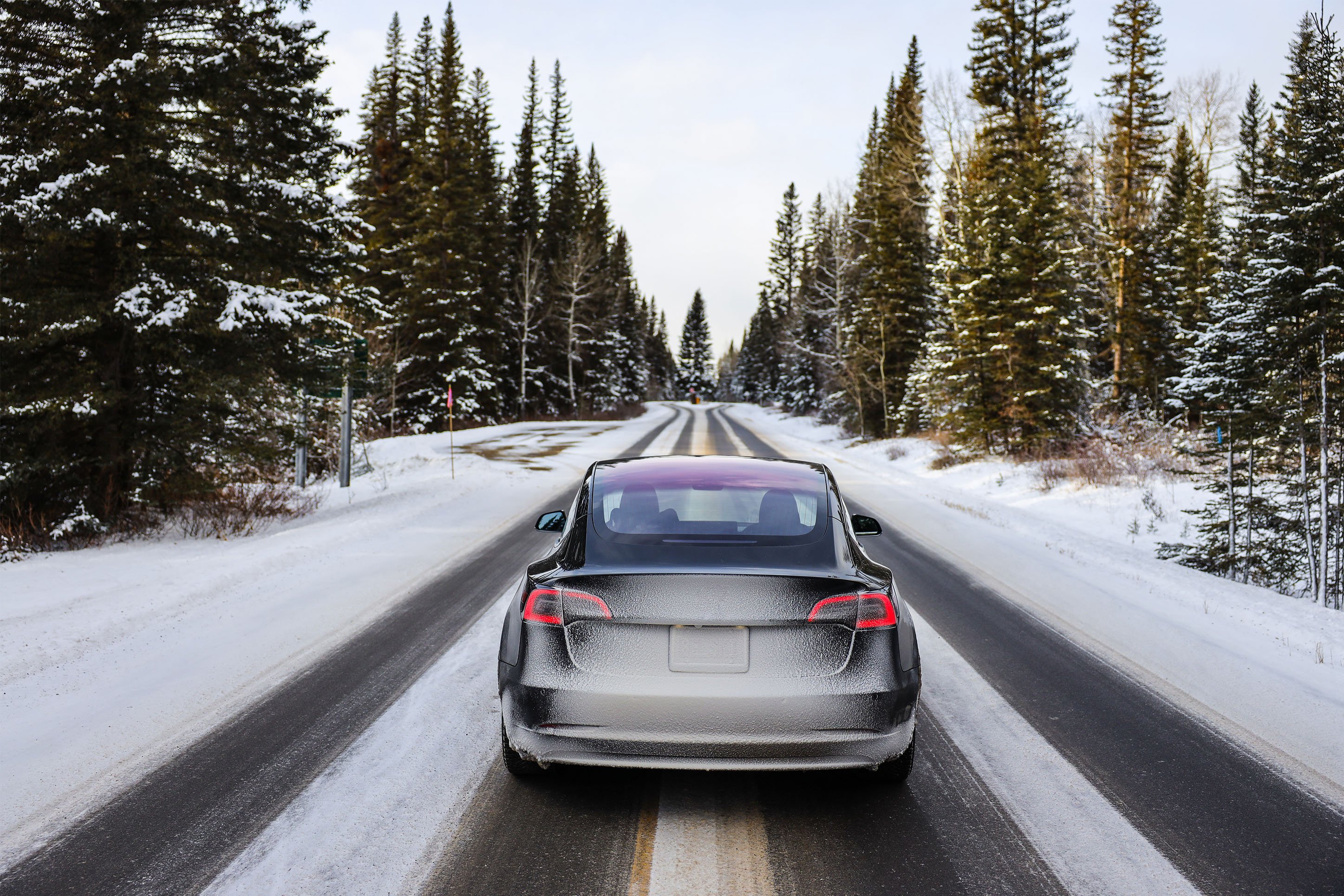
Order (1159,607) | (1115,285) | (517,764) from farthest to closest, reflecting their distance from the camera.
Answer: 1. (1115,285)
2. (1159,607)
3. (517,764)

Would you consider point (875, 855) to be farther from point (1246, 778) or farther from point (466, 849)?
point (1246, 778)

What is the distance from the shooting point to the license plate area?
123 inches

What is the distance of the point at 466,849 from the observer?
306 centimetres

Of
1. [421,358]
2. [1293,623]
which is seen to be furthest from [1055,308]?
[421,358]

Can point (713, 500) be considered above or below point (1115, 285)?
below

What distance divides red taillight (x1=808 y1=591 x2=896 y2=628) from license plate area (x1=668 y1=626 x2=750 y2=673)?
0.99 feet

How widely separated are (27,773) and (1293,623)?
8889mm

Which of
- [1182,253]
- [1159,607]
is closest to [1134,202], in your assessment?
[1182,253]

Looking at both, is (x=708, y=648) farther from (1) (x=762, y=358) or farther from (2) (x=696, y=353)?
(2) (x=696, y=353)

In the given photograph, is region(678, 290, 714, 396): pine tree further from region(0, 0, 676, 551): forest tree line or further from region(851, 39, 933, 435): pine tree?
region(0, 0, 676, 551): forest tree line

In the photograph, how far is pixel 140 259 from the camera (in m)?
9.86

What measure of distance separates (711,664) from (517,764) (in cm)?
117

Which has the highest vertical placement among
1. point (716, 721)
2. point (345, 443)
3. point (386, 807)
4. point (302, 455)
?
point (345, 443)

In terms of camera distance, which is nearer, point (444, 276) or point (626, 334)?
point (444, 276)
